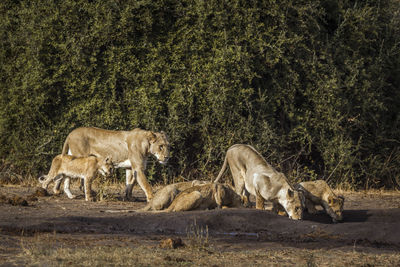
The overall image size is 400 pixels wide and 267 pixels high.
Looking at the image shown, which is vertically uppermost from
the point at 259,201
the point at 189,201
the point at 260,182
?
the point at 260,182

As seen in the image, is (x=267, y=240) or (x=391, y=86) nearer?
(x=267, y=240)

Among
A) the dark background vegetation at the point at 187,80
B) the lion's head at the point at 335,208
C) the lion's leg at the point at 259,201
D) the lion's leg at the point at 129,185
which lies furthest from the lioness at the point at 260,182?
the dark background vegetation at the point at 187,80

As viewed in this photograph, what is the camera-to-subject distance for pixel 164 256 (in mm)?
6523

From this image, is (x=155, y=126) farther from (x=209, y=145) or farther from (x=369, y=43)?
(x=369, y=43)

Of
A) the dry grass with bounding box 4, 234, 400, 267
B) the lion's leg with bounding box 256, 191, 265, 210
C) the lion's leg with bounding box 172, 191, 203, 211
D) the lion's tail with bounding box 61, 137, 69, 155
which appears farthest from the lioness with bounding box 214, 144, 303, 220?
the lion's tail with bounding box 61, 137, 69, 155

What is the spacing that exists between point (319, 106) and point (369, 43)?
258cm

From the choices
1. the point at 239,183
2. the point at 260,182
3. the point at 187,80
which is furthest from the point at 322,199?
the point at 187,80

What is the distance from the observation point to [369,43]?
53.4 feet

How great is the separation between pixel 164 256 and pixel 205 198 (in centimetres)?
388

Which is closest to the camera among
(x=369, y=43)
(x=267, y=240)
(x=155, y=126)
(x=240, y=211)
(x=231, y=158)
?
(x=267, y=240)

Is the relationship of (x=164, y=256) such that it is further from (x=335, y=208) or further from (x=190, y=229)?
(x=335, y=208)

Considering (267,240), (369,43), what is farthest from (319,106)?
(267,240)

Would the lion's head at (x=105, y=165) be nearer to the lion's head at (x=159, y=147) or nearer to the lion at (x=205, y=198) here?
the lion's head at (x=159, y=147)

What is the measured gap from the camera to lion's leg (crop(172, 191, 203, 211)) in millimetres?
10130
